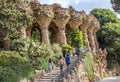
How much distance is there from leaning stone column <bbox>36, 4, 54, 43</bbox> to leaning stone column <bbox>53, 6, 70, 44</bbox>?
75.0 inches

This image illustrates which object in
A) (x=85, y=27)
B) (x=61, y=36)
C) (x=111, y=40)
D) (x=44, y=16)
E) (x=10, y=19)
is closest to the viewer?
(x=10, y=19)

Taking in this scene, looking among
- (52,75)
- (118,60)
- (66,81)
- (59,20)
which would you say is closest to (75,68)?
(52,75)

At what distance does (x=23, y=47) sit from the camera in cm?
3038

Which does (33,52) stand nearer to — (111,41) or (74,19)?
(74,19)

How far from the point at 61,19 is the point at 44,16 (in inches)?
142

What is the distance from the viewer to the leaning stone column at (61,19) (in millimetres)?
41250

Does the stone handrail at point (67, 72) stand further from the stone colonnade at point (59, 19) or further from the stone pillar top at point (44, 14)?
the stone colonnade at point (59, 19)

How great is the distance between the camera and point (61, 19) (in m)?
41.5

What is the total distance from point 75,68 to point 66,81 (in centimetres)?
410

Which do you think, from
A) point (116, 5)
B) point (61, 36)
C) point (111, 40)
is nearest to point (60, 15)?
point (61, 36)

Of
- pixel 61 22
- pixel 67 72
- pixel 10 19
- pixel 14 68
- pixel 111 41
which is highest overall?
pixel 61 22

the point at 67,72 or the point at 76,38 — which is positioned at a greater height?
the point at 76,38

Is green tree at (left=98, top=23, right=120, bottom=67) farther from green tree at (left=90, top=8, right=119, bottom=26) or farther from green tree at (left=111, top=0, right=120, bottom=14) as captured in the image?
green tree at (left=111, top=0, right=120, bottom=14)

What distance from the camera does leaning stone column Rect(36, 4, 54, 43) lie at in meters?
38.2
